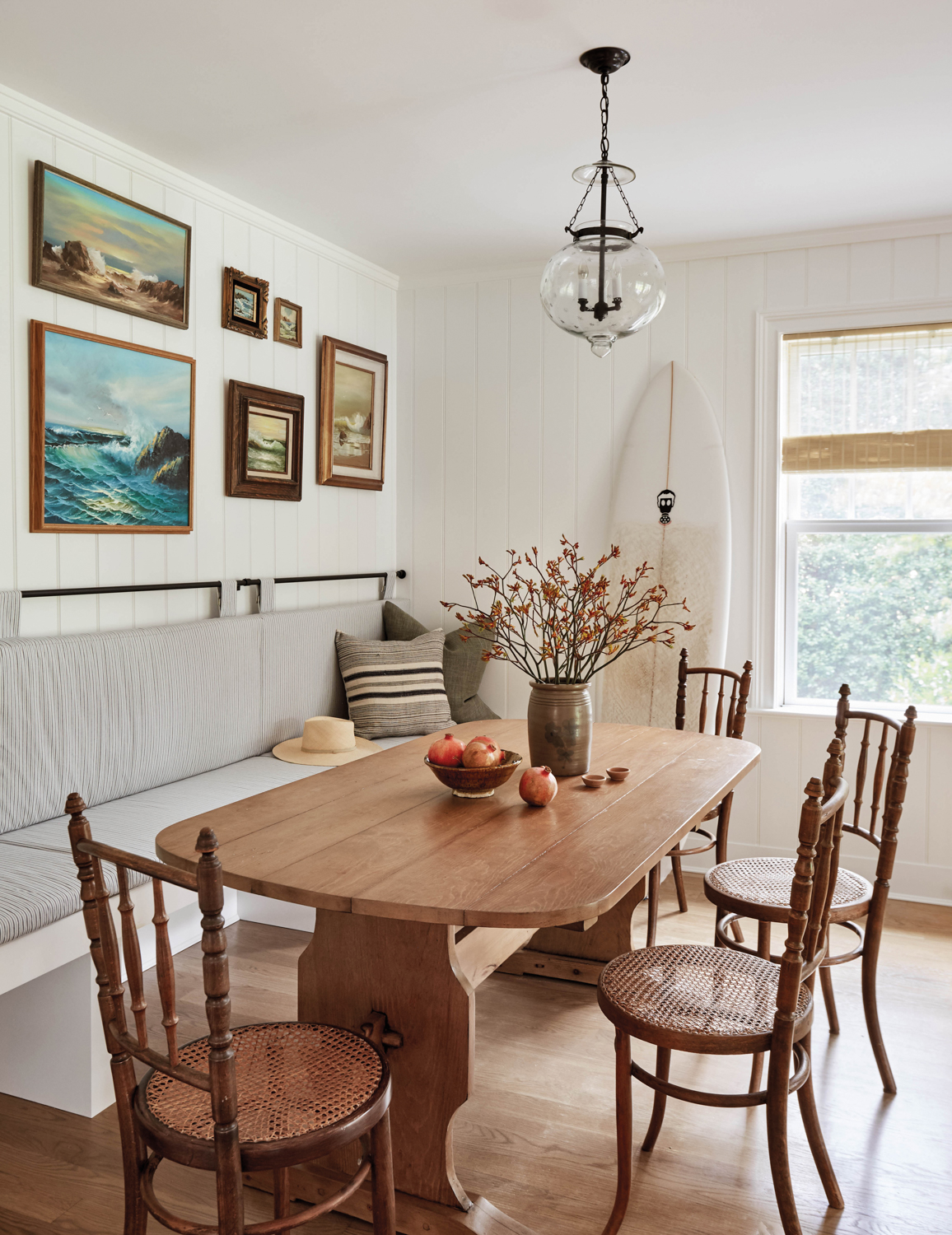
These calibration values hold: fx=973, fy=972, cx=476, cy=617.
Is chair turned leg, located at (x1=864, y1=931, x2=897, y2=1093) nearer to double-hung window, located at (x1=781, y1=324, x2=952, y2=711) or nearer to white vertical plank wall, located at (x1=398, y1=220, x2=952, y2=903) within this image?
white vertical plank wall, located at (x1=398, y1=220, x2=952, y2=903)

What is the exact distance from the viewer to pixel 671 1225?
1.87m

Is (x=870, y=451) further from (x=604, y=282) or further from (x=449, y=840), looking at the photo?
(x=449, y=840)

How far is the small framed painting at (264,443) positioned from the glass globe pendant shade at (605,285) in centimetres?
157

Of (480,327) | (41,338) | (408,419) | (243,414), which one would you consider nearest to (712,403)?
(480,327)

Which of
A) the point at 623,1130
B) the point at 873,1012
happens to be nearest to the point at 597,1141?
the point at 623,1130

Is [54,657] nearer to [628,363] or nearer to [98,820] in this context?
[98,820]

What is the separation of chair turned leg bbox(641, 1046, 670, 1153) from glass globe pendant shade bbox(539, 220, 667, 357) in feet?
5.31

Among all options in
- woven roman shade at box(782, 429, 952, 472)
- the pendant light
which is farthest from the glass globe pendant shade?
woven roman shade at box(782, 429, 952, 472)

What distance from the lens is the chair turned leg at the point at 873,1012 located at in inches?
91.4

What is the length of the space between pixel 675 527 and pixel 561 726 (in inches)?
75.3

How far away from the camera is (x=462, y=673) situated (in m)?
4.15

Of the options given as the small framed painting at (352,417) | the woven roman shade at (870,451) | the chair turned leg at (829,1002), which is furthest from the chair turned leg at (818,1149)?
the small framed painting at (352,417)

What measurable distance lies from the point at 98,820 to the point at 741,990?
1.72 meters

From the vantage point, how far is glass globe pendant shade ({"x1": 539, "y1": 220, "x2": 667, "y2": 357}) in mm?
2242
